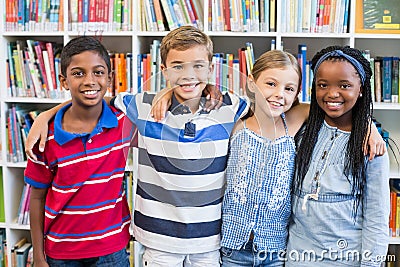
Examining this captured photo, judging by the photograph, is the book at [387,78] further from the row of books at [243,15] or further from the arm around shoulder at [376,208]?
the arm around shoulder at [376,208]

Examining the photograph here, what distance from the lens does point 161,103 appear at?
142 cm

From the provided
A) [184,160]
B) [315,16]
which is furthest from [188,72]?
[315,16]

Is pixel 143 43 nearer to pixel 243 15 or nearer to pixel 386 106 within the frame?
pixel 243 15

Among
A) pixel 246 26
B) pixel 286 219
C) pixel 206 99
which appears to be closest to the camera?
pixel 206 99

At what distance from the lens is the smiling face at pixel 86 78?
154cm

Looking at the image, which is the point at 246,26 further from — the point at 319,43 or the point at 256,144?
the point at 256,144

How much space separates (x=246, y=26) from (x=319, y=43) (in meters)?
0.45

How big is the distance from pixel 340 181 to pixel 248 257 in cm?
34

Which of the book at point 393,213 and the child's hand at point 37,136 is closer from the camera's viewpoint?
the child's hand at point 37,136

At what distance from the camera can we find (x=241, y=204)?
147 cm

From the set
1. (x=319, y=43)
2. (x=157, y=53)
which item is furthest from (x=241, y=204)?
(x=319, y=43)

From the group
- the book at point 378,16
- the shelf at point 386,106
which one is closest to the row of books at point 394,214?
the shelf at point 386,106

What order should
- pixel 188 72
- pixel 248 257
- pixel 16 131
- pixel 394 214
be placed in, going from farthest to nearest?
pixel 16 131 < pixel 394 214 < pixel 248 257 < pixel 188 72

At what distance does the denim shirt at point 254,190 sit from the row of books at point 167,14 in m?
1.08
